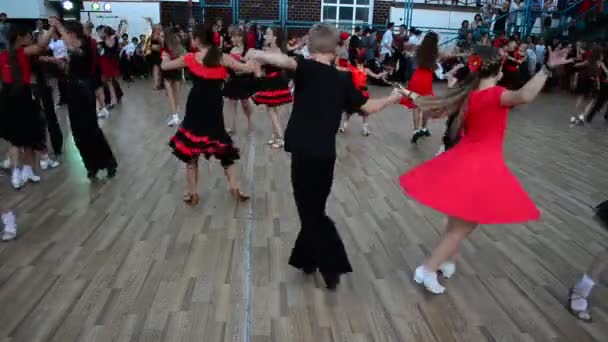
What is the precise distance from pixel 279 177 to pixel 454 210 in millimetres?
3161

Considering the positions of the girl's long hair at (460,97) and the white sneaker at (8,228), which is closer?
the girl's long hair at (460,97)

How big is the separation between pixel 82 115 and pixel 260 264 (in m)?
2.98

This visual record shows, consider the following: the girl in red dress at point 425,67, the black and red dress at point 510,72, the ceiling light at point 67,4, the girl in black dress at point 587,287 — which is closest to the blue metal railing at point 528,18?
the black and red dress at point 510,72

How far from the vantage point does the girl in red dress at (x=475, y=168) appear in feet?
9.64

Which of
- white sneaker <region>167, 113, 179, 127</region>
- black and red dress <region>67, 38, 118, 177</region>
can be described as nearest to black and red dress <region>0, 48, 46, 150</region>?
black and red dress <region>67, 38, 118, 177</region>

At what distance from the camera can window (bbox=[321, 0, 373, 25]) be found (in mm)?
17797

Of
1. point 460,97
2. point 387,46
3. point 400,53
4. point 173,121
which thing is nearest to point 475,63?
point 460,97

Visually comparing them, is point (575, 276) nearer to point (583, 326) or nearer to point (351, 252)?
point (583, 326)

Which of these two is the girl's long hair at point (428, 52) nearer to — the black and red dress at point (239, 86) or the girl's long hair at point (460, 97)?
the black and red dress at point (239, 86)

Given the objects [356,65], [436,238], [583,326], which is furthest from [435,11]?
[583,326]

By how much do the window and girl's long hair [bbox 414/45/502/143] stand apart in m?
15.2

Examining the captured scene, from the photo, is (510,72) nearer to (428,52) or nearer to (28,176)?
(428,52)

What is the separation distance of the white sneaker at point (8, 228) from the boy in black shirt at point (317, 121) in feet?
7.80

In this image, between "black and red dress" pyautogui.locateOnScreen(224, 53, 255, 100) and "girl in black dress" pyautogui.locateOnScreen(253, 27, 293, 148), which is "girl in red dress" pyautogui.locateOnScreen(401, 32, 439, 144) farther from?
"black and red dress" pyautogui.locateOnScreen(224, 53, 255, 100)
